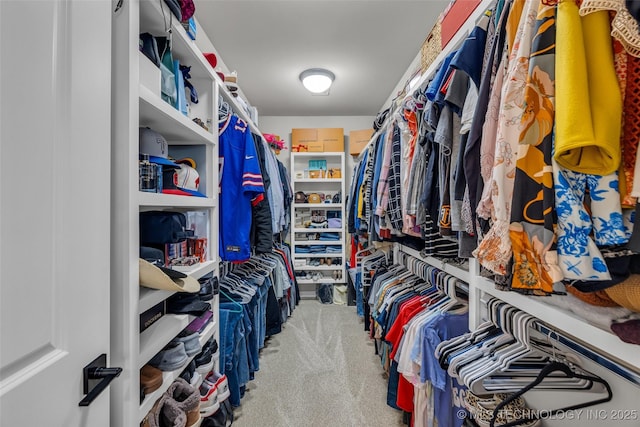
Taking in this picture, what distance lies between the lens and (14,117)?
48 centimetres

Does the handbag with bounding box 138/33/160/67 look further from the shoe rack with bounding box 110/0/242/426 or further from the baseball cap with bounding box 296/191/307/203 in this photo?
the baseball cap with bounding box 296/191/307/203

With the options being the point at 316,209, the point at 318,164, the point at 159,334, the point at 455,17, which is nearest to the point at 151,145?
the point at 159,334

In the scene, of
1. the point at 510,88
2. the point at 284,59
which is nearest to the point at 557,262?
the point at 510,88

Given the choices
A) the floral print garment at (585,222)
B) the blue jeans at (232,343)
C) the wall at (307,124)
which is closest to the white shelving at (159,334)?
the blue jeans at (232,343)

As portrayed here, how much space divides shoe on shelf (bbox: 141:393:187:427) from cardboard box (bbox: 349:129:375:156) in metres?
3.42

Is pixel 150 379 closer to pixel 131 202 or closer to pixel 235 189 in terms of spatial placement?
pixel 131 202

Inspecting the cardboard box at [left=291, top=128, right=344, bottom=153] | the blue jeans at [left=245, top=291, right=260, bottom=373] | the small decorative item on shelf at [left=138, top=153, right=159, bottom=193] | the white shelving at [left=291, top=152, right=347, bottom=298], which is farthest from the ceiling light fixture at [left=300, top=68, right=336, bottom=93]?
the small decorative item on shelf at [left=138, top=153, right=159, bottom=193]

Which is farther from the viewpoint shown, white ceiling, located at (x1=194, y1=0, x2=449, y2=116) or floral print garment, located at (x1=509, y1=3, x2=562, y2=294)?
white ceiling, located at (x1=194, y1=0, x2=449, y2=116)

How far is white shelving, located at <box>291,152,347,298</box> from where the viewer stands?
3.98 metres

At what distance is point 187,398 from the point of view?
112 centimetres

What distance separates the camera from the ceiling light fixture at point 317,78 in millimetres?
2881

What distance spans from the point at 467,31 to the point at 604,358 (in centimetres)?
106

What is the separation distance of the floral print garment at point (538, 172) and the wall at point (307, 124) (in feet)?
12.4

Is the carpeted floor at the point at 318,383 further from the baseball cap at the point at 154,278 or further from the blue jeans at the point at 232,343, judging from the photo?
the baseball cap at the point at 154,278
